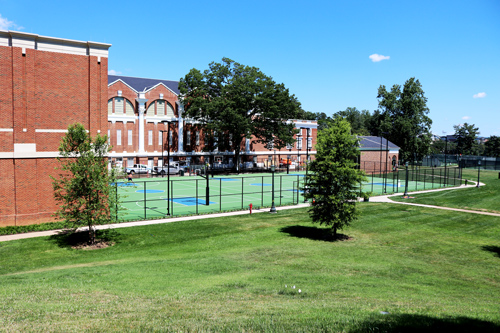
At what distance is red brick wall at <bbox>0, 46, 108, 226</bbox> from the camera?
81.4 feet

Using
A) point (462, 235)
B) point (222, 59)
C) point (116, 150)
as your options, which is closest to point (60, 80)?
point (462, 235)

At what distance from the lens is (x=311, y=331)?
7.57m

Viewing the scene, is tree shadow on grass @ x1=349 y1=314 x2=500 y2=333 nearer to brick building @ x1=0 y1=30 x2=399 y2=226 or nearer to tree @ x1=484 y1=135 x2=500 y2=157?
brick building @ x1=0 y1=30 x2=399 y2=226

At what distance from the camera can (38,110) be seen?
25797mm

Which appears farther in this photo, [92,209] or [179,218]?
[179,218]

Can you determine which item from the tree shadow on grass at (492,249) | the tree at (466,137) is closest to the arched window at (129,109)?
the tree shadow on grass at (492,249)

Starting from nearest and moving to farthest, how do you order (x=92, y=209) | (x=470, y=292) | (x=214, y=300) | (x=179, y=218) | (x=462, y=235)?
(x=214, y=300) < (x=470, y=292) < (x=92, y=209) < (x=462, y=235) < (x=179, y=218)

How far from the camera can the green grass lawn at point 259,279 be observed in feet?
27.5

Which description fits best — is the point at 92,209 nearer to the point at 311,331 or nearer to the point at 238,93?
the point at 311,331

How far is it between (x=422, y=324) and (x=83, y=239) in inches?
786

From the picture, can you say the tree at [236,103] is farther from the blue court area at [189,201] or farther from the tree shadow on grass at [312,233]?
the tree shadow on grass at [312,233]

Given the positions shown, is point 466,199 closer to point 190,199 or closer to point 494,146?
point 190,199

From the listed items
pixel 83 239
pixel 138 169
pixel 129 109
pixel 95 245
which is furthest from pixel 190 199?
pixel 129 109

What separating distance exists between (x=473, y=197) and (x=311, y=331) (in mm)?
43322
